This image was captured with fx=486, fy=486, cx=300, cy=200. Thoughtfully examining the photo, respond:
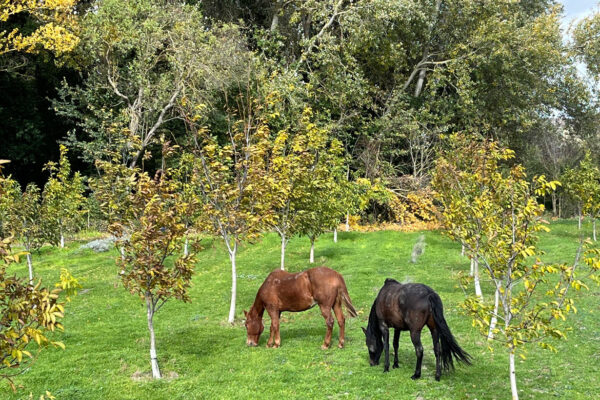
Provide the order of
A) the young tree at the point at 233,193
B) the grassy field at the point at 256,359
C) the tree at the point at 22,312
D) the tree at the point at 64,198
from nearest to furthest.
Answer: the tree at the point at 22,312
the grassy field at the point at 256,359
the young tree at the point at 233,193
the tree at the point at 64,198

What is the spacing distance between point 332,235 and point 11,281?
35556mm

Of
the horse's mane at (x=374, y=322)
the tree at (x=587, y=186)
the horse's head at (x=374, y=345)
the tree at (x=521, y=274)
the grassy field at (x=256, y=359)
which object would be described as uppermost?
the tree at (x=587, y=186)

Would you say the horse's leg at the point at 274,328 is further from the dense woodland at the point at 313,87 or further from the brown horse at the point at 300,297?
the dense woodland at the point at 313,87

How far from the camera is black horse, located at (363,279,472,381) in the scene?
1349 centimetres

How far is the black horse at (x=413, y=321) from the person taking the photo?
13.5m

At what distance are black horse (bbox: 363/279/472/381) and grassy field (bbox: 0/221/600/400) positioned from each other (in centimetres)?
61

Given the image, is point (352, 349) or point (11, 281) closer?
point (11, 281)

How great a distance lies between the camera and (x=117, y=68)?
45.2 m

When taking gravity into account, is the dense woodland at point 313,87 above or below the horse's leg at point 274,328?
above

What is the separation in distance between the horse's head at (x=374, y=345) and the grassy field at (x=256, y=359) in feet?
0.98

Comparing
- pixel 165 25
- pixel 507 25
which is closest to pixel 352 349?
pixel 165 25

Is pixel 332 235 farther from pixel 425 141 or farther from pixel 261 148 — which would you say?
pixel 261 148

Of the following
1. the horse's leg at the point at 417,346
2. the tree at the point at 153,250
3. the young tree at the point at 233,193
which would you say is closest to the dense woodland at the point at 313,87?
the young tree at the point at 233,193

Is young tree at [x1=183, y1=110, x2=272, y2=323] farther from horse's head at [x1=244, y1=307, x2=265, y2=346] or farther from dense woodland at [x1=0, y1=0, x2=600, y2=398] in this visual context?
dense woodland at [x1=0, y1=0, x2=600, y2=398]
